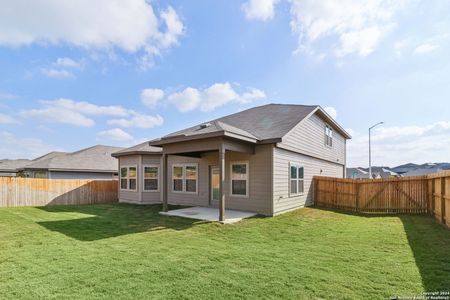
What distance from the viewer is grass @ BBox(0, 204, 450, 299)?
12.4 ft

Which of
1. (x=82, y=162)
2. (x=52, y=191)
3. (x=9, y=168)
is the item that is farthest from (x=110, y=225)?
(x=9, y=168)

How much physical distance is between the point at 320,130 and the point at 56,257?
46.1 feet

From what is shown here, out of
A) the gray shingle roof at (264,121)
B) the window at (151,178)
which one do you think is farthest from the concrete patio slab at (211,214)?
the window at (151,178)

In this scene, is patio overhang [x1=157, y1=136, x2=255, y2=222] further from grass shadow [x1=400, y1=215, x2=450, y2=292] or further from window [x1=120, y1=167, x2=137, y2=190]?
grass shadow [x1=400, y1=215, x2=450, y2=292]

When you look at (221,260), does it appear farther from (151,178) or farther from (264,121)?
(151,178)

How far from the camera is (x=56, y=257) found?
17.1 ft

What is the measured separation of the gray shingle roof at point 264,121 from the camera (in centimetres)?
1067

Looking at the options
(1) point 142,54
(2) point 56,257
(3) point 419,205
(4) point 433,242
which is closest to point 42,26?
(1) point 142,54

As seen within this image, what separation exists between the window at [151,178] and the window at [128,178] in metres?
0.79

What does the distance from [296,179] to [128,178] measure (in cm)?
977

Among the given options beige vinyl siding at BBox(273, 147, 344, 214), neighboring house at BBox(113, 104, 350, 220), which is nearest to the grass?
beige vinyl siding at BBox(273, 147, 344, 214)

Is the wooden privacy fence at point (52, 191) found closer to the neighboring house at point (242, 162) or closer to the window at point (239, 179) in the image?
the neighboring house at point (242, 162)

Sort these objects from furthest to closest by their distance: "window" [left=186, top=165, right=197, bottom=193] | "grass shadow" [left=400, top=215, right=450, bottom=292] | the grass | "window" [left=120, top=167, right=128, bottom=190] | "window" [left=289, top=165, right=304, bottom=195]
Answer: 1. "window" [left=120, top=167, right=128, bottom=190]
2. "window" [left=186, top=165, right=197, bottom=193]
3. "window" [left=289, top=165, right=304, bottom=195]
4. "grass shadow" [left=400, top=215, right=450, bottom=292]
5. the grass

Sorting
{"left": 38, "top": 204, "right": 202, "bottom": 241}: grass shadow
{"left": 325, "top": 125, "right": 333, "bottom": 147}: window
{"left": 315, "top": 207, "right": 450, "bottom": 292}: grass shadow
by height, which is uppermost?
{"left": 325, "top": 125, "right": 333, "bottom": 147}: window
